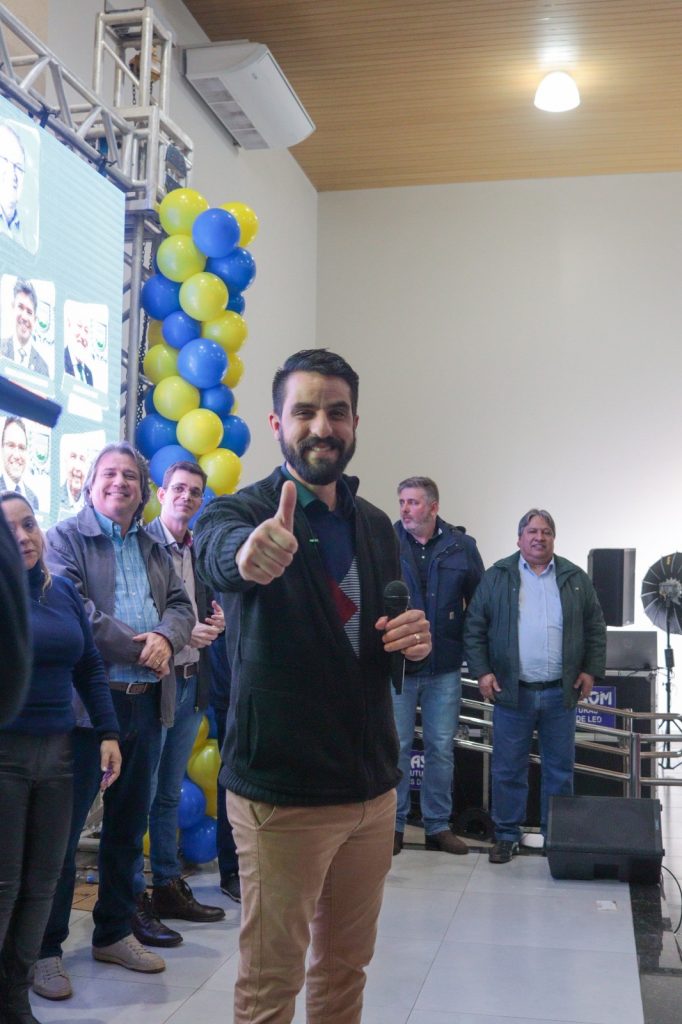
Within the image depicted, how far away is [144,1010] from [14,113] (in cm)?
290

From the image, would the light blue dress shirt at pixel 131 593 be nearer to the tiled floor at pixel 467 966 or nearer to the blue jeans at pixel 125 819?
the blue jeans at pixel 125 819

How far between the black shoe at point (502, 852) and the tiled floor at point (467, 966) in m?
0.28

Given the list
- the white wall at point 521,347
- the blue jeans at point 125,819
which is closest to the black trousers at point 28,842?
the blue jeans at point 125,819

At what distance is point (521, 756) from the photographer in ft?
15.9

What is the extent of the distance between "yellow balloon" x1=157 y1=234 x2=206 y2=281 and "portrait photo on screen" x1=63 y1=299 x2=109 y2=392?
379 mm

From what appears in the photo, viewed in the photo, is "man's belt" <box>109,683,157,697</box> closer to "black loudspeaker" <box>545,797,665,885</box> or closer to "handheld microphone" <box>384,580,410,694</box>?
"handheld microphone" <box>384,580,410,694</box>

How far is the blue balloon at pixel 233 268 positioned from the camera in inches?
180

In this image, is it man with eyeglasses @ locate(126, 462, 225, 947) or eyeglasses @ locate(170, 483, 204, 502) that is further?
eyeglasses @ locate(170, 483, 204, 502)

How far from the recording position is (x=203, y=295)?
14.6 ft

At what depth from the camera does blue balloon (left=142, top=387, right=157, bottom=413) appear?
15.1 feet

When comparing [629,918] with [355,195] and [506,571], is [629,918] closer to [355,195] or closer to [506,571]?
[506,571]

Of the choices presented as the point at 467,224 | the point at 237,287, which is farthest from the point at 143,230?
the point at 467,224

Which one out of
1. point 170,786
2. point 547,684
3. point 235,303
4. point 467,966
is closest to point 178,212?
point 235,303

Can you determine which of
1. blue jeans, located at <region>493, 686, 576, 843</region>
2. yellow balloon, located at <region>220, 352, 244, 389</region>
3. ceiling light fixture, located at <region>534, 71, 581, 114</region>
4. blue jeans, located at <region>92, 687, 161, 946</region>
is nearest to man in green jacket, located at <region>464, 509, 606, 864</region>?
blue jeans, located at <region>493, 686, 576, 843</region>
